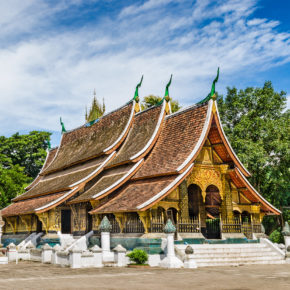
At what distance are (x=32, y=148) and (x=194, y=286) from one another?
1475 inches

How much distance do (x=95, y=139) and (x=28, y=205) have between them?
5385mm

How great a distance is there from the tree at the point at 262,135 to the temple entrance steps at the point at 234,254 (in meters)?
11.0

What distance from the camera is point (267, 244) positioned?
53.1ft

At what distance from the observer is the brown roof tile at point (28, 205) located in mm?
19094

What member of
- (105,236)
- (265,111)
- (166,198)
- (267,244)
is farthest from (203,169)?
(265,111)

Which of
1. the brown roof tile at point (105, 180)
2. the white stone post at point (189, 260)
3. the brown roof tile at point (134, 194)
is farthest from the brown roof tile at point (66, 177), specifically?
the white stone post at point (189, 260)

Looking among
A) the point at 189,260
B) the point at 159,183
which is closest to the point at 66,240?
the point at 159,183

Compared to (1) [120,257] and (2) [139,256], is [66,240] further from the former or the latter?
(2) [139,256]

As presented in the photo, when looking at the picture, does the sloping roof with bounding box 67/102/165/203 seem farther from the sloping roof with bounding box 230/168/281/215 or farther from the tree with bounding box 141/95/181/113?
the tree with bounding box 141/95/181/113

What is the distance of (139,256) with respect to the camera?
13.0 metres

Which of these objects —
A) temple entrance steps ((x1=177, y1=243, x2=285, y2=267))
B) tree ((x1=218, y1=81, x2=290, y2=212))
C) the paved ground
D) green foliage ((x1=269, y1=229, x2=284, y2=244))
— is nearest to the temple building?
temple entrance steps ((x1=177, y1=243, x2=285, y2=267))

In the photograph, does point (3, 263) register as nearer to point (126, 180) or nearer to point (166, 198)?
point (126, 180)

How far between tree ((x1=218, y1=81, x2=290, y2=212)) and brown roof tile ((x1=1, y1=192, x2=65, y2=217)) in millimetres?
13300

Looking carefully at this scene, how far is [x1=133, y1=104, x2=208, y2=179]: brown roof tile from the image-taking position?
1603 cm
